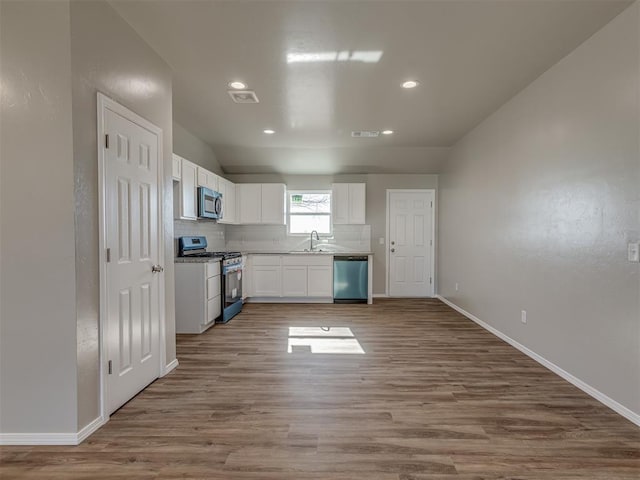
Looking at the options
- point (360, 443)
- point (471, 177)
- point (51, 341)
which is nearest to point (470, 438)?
point (360, 443)

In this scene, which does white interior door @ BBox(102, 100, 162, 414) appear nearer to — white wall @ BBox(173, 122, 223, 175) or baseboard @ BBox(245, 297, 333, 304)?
white wall @ BBox(173, 122, 223, 175)

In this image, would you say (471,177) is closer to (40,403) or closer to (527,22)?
(527,22)

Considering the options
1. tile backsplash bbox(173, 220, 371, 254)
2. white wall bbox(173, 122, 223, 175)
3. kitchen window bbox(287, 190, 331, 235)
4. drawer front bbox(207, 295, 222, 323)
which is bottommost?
drawer front bbox(207, 295, 222, 323)

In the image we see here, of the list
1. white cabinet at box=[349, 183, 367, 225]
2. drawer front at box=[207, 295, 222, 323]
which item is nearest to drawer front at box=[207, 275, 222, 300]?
drawer front at box=[207, 295, 222, 323]

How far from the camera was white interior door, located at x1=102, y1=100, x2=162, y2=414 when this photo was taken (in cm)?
209

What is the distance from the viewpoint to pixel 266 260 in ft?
18.5

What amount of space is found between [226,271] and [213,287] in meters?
0.36

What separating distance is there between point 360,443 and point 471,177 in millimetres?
3988

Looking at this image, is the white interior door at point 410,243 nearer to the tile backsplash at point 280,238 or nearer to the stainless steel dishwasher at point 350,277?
the tile backsplash at point 280,238

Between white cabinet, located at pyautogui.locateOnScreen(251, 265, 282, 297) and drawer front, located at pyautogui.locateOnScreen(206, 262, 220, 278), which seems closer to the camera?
drawer front, located at pyautogui.locateOnScreen(206, 262, 220, 278)

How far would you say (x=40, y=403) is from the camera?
183 centimetres

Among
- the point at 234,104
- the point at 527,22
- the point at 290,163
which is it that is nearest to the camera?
the point at 527,22

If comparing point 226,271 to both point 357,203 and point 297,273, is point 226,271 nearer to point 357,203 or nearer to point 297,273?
point 297,273

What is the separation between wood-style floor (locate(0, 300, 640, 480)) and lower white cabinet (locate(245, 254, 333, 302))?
231cm
